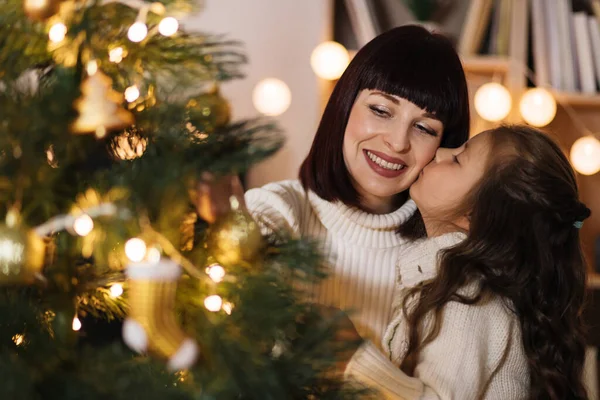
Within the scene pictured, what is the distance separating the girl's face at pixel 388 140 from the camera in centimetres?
125

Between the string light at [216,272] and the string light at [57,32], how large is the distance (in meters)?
0.22

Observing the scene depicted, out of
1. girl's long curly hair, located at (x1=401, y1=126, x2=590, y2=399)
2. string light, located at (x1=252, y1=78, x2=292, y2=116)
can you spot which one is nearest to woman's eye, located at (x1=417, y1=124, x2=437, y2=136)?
girl's long curly hair, located at (x1=401, y1=126, x2=590, y2=399)

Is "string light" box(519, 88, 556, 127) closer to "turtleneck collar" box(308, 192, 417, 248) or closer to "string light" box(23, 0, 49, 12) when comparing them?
"turtleneck collar" box(308, 192, 417, 248)

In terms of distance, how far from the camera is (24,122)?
0.46m

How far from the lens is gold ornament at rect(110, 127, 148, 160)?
54 centimetres

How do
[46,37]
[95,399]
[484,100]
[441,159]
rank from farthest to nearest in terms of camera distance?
[484,100], [441,159], [46,37], [95,399]

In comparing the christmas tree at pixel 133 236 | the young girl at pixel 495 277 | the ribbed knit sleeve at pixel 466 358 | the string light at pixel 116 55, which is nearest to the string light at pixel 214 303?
the christmas tree at pixel 133 236

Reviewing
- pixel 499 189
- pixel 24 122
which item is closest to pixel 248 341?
pixel 24 122

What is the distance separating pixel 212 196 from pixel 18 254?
15cm

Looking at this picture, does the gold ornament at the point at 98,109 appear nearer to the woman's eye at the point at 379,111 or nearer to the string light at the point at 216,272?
the string light at the point at 216,272

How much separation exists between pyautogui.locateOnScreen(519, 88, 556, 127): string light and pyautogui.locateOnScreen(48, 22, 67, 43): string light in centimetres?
174

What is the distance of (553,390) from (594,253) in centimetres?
128

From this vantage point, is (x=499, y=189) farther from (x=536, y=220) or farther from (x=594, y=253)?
(x=594, y=253)

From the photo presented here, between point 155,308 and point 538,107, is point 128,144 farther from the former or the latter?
point 538,107
